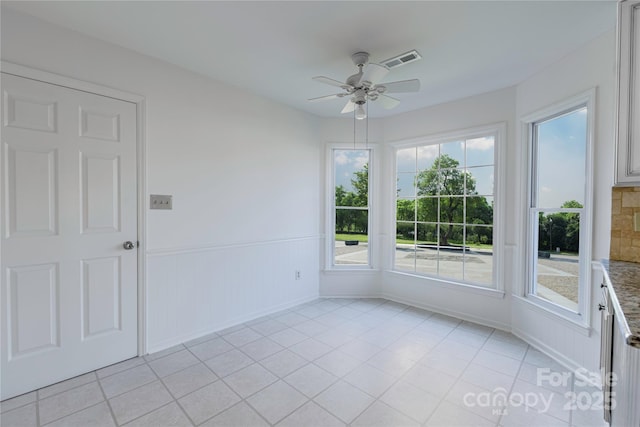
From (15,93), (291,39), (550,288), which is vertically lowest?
(550,288)

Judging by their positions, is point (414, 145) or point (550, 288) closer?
point (550, 288)

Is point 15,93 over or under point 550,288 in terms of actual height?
over

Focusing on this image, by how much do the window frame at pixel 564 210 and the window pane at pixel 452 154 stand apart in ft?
2.38

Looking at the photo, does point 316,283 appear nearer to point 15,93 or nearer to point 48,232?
point 48,232

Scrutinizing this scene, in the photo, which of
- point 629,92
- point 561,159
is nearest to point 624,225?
point 561,159

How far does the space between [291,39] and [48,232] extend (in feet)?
7.60

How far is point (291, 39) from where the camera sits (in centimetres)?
227

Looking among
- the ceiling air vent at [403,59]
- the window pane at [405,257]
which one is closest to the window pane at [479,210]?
the window pane at [405,257]

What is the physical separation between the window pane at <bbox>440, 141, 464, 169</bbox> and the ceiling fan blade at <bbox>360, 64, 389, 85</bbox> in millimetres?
1849

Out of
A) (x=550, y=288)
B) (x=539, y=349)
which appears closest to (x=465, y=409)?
(x=539, y=349)

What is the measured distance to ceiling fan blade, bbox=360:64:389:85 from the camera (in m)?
2.12

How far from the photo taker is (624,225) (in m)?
2.04

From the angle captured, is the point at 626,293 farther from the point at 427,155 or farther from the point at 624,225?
the point at 427,155

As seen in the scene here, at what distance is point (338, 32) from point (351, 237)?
2815 millimetres
